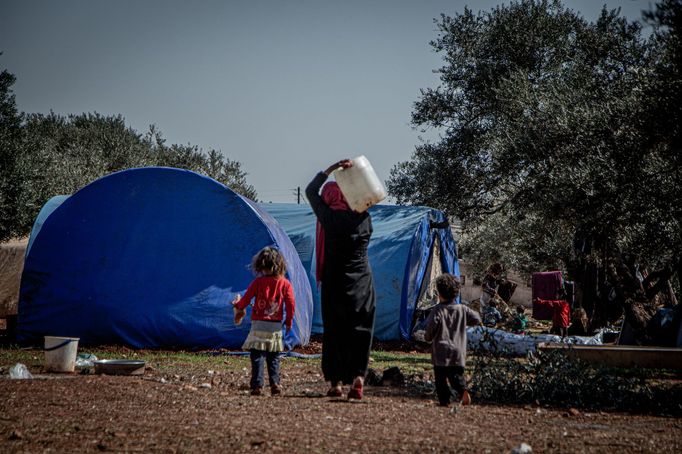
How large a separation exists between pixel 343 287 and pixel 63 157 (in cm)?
2962

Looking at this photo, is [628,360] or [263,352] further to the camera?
[628,360]

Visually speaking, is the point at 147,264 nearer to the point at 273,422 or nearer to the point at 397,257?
the point at 397,257

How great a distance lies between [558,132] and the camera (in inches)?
527

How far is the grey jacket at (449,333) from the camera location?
22.0 ft

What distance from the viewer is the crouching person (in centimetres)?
669

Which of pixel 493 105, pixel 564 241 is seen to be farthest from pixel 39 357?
pixel 564 241

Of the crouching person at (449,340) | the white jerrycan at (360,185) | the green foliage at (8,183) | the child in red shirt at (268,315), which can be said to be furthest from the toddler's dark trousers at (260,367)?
the green foliage at (8,183)

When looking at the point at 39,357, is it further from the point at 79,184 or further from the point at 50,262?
the point at 79,184

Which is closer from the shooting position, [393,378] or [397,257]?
[393,378]

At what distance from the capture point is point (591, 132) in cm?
1248

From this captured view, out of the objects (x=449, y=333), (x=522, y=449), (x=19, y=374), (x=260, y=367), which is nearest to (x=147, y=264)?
(x=19, y=374)

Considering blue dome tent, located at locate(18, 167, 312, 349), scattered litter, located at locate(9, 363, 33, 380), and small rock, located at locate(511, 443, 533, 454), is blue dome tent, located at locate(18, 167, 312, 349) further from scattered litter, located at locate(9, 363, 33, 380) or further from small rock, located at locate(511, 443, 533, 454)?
small rock, located at locate(511, 443, 533, 454)

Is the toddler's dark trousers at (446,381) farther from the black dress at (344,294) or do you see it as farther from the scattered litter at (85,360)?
the scattered litter at (85,360)

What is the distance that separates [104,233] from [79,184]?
19.6m
